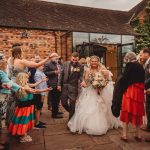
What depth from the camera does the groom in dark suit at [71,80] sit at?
566cm

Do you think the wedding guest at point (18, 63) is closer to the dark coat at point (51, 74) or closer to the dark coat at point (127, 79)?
the dark coat at point (127, 79)

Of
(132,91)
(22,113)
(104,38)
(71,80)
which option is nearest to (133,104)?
(132,91)

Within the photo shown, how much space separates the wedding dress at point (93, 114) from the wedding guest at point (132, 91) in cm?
74

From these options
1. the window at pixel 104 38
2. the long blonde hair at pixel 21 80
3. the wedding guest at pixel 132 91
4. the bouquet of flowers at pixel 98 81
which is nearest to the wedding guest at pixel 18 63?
the long blonde hair at pixel 21 80

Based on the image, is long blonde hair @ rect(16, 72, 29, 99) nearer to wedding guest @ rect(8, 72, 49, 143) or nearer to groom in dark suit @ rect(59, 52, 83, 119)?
wedding guest @ rect(8, 72, 49, 143)

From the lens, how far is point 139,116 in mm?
4566

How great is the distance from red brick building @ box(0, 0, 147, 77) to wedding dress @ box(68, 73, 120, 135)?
27.0ft

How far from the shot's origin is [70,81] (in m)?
5.78

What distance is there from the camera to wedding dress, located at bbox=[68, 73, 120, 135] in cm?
512

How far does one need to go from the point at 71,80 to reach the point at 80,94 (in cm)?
43

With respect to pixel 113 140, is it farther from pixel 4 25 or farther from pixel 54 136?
pixel 4 25

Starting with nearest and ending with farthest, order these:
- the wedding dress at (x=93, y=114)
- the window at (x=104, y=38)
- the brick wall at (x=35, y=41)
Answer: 1. the wedding dress at (x=93, y=114)
2. the brick wall at (x=35, y=41)
3. the window at (x=104, y=38)

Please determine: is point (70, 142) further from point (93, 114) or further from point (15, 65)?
point (15, 65)

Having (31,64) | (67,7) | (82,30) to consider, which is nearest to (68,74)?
(31,64)
